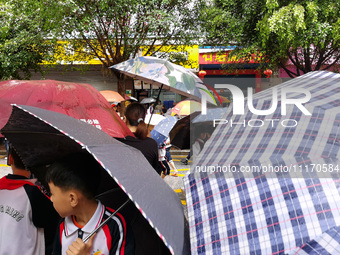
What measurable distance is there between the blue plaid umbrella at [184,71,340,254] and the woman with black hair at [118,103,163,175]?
1.46 meters

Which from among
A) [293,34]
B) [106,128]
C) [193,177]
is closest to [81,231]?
[193,177]

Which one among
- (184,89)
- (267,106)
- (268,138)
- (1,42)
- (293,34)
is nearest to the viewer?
(268,138)

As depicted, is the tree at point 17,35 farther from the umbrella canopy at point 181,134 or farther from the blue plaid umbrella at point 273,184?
the blue plaid umbrella at point 273,184

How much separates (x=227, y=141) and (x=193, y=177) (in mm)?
230

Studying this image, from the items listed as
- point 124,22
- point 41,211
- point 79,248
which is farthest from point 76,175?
point 124,22

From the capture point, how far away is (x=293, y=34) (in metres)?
9.14

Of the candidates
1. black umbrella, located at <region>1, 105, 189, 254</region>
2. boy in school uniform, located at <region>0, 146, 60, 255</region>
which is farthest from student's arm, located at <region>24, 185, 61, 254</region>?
black umbrella, located at <region>1, 105, 189, 254</region>

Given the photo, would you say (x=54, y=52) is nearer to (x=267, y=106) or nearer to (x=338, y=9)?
(x=338, y=9)

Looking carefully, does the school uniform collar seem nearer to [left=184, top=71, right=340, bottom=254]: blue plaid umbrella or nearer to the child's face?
the child's face

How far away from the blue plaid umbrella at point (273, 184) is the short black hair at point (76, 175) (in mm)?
467

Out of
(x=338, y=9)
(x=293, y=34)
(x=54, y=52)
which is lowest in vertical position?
(x=54, y=52)

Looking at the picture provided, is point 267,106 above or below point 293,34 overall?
above

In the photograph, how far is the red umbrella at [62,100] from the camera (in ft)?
8.37

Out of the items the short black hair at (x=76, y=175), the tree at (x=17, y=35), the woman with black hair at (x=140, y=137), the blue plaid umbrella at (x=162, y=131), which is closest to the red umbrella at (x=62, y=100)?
the woman with black hair at (x=140, y=137)
